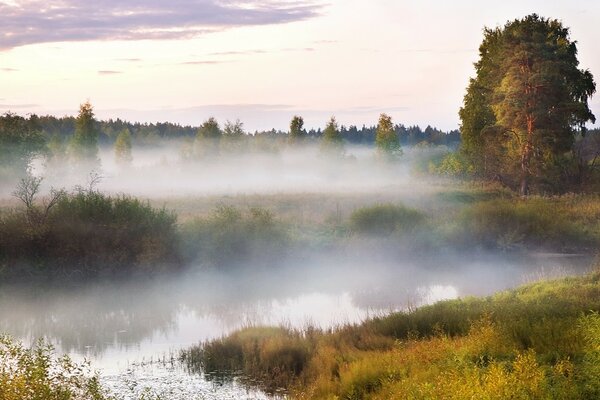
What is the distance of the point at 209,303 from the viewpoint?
84.6ft

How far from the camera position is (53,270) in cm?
2961

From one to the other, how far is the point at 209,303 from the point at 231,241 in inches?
303

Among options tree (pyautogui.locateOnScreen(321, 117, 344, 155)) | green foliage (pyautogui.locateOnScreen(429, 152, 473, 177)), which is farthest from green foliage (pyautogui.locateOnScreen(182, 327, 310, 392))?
tree (pyautogui.locateOnScreen(321, 117, 344, 155))

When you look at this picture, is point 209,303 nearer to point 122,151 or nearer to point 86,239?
point 86,239

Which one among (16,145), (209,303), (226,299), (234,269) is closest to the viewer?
(209,303)

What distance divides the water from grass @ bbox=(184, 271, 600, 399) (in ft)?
4.53

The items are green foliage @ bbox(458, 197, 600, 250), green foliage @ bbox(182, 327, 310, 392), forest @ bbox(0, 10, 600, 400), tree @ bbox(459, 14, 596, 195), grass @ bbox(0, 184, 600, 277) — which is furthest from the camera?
tree @ bbox(459, 14, 596, 195)

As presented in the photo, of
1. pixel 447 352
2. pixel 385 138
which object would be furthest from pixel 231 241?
pixel 385 138

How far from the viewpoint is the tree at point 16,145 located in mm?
60406

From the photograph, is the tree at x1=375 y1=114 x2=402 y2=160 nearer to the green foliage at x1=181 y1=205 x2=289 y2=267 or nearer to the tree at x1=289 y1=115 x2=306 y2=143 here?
the tree at x1=289 y1=115 x2=306 y2=143

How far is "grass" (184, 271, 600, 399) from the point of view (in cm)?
1004

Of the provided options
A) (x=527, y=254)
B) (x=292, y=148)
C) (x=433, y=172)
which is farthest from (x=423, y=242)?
(x=292, y=148)

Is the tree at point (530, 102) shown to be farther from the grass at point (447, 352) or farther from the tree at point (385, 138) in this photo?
the tree at point (385, 138)

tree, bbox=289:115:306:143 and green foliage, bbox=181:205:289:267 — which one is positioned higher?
tree, bbox=289:115:306:143
